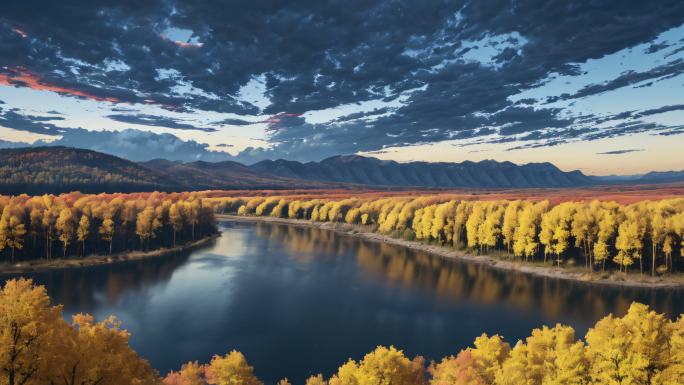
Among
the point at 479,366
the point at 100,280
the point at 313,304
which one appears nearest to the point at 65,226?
the point at 100,280

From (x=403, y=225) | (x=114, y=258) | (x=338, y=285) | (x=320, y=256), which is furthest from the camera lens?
(x=403, y=225)

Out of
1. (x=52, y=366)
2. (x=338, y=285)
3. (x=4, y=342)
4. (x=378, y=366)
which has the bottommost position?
(x=338, y=285)

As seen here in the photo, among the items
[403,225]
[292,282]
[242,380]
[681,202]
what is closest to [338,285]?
[292,282]

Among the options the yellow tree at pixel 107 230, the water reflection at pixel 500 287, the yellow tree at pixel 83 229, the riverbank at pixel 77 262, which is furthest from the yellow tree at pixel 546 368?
the yellow tree at pixel 107 230

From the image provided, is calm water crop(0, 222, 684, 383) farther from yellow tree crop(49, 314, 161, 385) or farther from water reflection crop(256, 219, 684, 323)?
yellow tree crop(49, 314, 161, 385)

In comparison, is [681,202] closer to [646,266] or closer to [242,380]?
[646,266]
